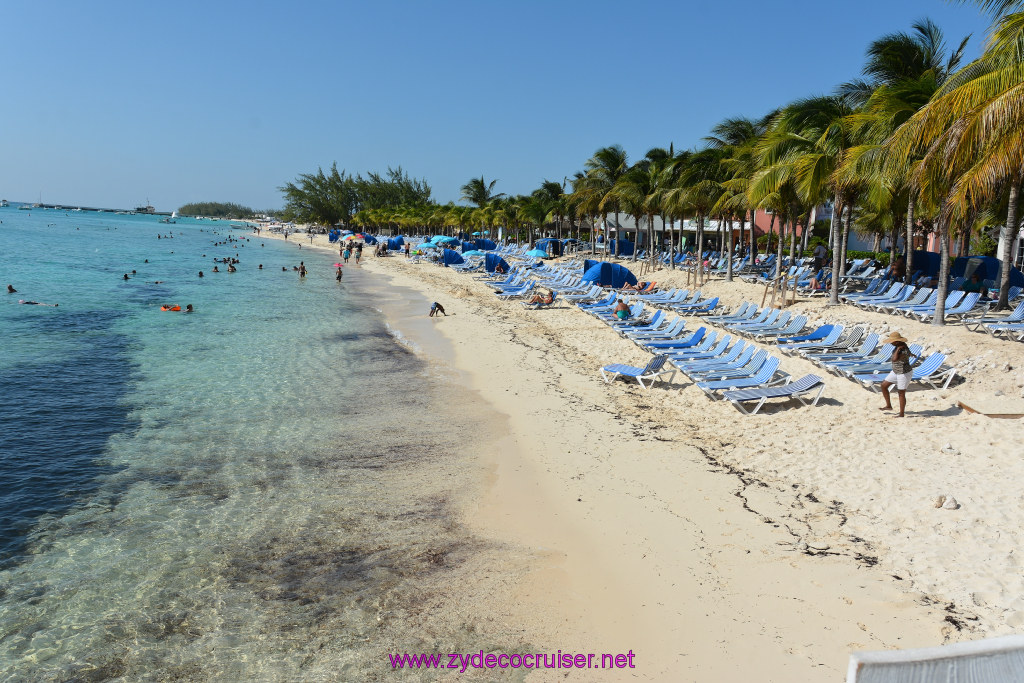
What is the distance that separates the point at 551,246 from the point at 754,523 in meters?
34.8

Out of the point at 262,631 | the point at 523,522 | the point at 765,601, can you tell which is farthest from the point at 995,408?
the point at 262,631

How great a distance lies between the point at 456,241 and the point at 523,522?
1677 inches

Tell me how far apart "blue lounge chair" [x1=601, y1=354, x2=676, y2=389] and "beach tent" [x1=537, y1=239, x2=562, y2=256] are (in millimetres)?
27421

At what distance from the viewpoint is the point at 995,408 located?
8.31m

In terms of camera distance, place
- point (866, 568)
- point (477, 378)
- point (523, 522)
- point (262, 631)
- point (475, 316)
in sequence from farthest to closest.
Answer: point (475, 316) < point (477, 378) < point (523, 522) < point (866, 568) < point (262, 631)

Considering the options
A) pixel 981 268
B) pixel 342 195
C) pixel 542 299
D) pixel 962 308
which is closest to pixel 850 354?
pixel 962 308

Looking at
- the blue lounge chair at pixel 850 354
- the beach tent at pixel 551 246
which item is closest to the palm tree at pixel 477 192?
the beach tent at pixel 551 246

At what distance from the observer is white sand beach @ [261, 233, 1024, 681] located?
15.0 ft

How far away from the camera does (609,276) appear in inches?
926

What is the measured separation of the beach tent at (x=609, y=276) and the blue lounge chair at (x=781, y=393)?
548 inches

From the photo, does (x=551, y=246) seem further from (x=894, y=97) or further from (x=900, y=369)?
(x=900, y=369)

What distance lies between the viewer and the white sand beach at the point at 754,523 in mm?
4566

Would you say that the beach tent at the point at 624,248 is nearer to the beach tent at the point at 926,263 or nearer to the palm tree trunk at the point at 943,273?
the beach tent at the point at 926,263

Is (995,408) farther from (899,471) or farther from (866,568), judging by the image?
(866,568)
